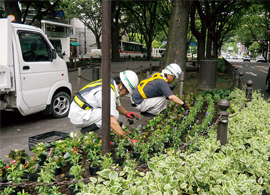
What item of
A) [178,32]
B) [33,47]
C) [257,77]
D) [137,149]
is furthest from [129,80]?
[257,77]


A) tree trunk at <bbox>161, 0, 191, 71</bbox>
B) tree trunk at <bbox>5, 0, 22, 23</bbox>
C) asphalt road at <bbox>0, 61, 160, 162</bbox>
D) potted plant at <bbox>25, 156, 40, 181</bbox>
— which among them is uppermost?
tree trunk at <bbox>5, 0, 22, 23</bbox>

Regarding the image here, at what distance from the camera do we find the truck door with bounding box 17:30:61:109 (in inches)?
230

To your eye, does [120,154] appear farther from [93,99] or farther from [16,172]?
[16,172]

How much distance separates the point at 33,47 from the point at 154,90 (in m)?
2.97

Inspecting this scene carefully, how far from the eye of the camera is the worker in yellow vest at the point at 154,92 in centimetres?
535

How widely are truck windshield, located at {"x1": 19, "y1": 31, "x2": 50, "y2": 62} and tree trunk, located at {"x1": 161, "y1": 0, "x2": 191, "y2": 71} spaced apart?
624 cm

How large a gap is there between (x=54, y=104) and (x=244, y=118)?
15.2 feet

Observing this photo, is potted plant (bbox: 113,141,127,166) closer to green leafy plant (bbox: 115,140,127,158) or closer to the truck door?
green leafy plant (bbox: 115,140,127,158)

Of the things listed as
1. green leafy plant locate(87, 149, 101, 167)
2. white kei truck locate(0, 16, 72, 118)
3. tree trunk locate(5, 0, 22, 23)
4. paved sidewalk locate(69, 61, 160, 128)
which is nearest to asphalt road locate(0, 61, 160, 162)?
white kei truck locate(0, 16, 72, 118)

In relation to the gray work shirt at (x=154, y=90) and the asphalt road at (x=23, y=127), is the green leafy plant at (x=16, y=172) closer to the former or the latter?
Answer: the asphalt road at (x=23, y=127)

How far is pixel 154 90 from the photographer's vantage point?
545 centimetres

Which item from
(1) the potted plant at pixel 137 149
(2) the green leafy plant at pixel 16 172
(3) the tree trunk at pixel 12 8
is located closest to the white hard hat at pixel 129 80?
(1) the potted plant at pixel 137 149

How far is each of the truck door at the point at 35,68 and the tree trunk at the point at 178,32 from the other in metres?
→ 6.05

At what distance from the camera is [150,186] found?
1944mm
